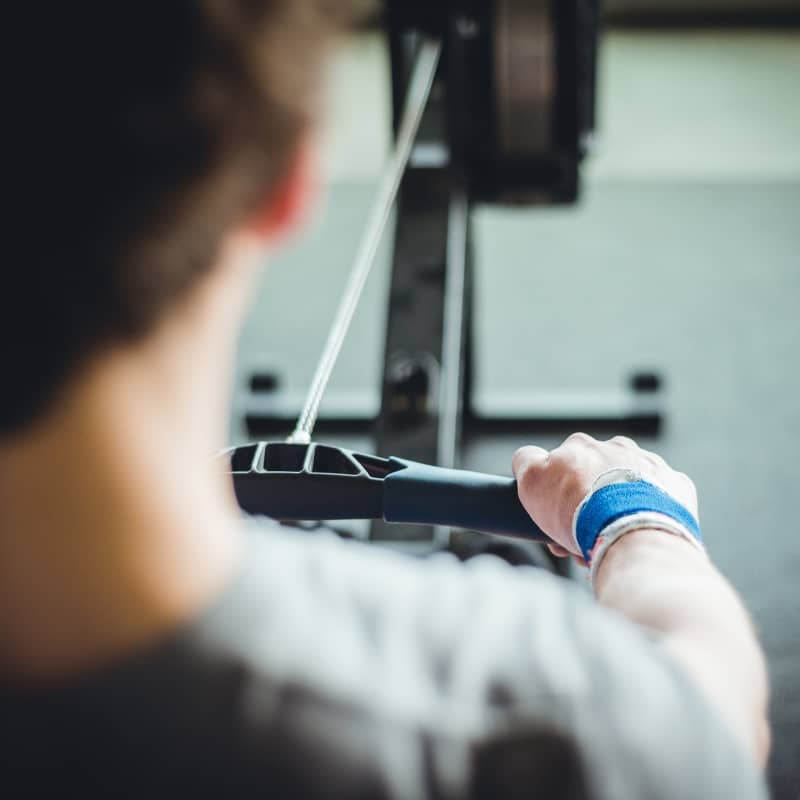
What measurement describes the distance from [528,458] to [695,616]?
312 millimetres

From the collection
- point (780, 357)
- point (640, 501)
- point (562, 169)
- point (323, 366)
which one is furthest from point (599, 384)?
point (640, 501)

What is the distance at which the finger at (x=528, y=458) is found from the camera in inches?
31.6

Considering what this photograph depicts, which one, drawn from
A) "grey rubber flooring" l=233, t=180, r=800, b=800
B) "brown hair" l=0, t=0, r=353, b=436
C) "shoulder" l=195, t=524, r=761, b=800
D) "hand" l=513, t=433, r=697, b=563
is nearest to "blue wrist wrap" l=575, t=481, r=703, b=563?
"hand" l=513, t=433, r=697, b=563

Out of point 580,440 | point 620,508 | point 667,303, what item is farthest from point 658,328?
point 620,508

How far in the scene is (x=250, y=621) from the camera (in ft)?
1.27

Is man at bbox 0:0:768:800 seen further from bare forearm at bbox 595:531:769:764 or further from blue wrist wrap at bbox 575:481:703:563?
blue wrist wrap at bbox 575:481:703:563

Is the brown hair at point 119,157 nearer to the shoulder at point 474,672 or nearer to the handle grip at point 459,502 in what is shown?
the shoulder at point 474,672

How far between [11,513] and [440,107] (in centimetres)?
154

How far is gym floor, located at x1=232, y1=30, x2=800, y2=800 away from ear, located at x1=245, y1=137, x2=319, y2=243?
128 cm

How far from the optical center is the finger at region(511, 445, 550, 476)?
2.63 ft

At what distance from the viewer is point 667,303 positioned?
2.65 metres

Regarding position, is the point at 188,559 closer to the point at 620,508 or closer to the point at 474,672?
the point at 474,672

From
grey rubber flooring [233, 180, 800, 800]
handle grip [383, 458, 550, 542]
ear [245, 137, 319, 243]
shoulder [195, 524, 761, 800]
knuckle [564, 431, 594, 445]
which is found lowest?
Result: grey rubber flooring [233, 180, 800, 800]

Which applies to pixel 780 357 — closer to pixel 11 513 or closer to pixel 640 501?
pixel 640 501
